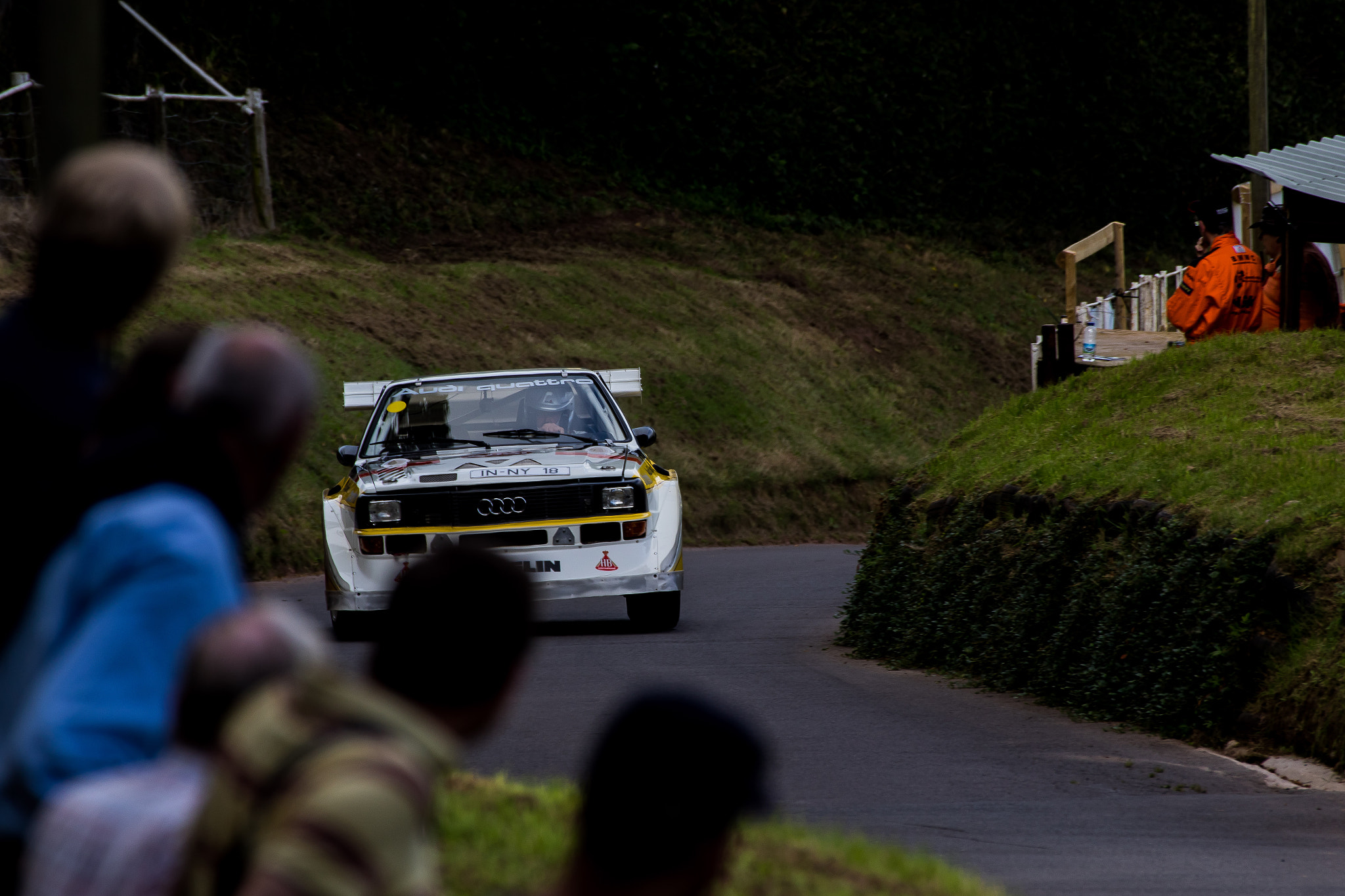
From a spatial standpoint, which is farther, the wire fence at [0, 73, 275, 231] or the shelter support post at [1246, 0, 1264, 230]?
the wire fence at [0, 73, 275, 231]

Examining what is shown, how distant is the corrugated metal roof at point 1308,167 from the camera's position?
1355cm

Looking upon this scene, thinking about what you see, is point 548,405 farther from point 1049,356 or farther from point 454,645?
point 454,645

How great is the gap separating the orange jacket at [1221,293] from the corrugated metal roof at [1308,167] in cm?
83

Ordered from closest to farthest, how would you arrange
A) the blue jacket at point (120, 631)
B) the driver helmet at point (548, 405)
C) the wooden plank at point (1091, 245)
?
the blue jacket at point (120, 631), the driver helmet at point (548, 405), the wooden plank at point (1091, 245)

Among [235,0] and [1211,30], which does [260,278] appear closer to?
[235,0]

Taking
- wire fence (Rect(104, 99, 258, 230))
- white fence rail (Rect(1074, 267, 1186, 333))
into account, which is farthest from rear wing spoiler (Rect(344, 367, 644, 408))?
wire fence (Rect(104, 99, 258, 230))

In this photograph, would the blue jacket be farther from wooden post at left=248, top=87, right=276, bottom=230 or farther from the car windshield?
wooden post at left=248, top=87, right=276, bottom=230

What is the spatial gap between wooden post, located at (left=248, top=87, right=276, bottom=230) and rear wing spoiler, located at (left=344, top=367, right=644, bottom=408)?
1814 centimetres

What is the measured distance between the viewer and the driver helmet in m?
14.2

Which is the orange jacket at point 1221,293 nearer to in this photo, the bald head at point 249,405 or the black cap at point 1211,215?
the black cap at point 1211,215

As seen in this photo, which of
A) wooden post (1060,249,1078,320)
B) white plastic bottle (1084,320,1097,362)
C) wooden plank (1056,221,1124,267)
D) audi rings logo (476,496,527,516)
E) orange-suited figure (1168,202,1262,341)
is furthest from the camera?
wooden plank (1056,221,1124,267)

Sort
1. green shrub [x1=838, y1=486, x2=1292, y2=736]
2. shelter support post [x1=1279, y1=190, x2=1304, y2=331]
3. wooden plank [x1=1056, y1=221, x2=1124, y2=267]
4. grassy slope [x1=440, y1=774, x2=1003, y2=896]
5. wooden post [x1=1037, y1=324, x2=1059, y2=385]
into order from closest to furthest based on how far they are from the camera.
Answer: grassy slope [x1=440, y1=774, x2=1003, y2=896] → green shrub [x1=838, y1=486, x2=1292, y2=736] → shelter support post [x1=1279, y1=190, x2=1304, y2=331] → wooden post [x1=1037, y1=324, x2=1059, y2=385] → wooden plank [x1=1056, y1=221, x2=1124, y2=267]

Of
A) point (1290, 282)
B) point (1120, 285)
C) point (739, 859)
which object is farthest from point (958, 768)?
point (1120, 285)

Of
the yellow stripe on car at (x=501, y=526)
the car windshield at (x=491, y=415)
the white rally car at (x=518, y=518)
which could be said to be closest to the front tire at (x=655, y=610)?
the white rally car at (x=518, y=518)
